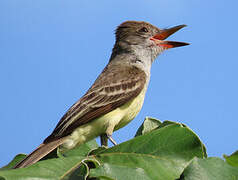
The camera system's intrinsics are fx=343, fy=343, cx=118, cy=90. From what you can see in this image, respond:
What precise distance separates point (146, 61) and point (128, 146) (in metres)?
4.57

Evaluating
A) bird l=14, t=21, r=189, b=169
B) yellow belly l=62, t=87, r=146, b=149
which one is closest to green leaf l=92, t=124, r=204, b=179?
bird l=14, t=21, r=189, b=169

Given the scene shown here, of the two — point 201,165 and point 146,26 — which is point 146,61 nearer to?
point 146,26

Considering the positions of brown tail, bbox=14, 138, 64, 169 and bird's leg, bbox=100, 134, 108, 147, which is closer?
brown tail, bbox=14, 138, 64, 169

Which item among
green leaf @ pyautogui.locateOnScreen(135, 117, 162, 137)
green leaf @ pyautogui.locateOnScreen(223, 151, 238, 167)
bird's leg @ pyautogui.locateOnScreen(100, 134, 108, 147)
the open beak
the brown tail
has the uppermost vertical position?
the open beak

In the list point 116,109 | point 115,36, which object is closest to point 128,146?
point 116,109

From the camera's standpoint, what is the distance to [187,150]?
273 centimetres

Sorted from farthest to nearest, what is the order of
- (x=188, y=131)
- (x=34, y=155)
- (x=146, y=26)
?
(x=146, y=26), (x=34, y=155), (x=188, y=131)

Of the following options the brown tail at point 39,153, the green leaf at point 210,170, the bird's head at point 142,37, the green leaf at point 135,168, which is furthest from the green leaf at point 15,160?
the bird's head at point 142,37

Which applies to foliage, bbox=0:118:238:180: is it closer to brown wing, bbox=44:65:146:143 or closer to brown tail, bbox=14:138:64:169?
brown tail, bbox=14:138:64:169

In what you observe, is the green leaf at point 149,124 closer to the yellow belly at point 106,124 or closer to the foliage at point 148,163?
the foliage at point 148,163

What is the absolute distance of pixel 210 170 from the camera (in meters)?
2.45

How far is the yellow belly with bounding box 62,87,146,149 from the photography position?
5234 millimetres

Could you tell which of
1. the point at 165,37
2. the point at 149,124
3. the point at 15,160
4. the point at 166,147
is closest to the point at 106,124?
the point at 149,124

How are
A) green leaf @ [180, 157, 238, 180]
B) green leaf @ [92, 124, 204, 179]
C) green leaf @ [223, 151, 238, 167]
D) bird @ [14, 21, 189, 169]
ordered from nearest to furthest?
1. green leaf @ [180, 157, 238, 180]
2. green leaf @ [223, 151, 238, 167]
3. green leaf @ [92, 124, 204, 179]
4. bird @ [14, 21, 189, 169]
